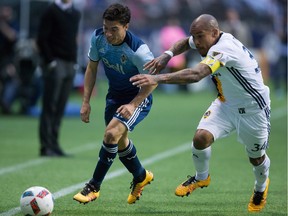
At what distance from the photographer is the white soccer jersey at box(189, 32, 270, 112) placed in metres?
7.67

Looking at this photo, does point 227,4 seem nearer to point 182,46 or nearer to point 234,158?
point 234,158

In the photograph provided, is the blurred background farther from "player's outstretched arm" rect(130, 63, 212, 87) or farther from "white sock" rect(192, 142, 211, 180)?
"player's outstretched arm" rect(130, 63, 212, 87)

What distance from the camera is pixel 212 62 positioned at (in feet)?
24.3

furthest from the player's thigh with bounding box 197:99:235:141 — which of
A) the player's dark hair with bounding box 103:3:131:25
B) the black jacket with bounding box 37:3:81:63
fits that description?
the black jacket with bounding box 37:3:81:63

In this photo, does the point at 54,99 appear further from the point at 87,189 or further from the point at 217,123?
the point at 217,123

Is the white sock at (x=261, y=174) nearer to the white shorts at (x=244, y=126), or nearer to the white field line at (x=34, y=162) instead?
the white shorts at (x=244, y=126)

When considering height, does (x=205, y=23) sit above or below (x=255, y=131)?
above

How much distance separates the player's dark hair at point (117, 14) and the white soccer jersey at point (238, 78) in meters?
1.02

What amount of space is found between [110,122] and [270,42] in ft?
76.0

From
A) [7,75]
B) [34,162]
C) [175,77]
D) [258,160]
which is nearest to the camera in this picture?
[175,77]

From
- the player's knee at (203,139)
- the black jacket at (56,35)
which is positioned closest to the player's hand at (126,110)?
the player's knee at (203,139)

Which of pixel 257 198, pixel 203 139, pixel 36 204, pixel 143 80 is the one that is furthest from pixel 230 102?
pixel 36 204

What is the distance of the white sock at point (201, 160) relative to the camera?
26.9 ft

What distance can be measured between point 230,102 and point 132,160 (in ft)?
4.28
